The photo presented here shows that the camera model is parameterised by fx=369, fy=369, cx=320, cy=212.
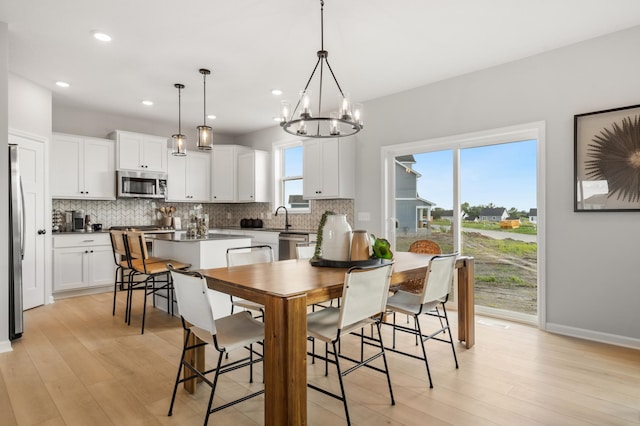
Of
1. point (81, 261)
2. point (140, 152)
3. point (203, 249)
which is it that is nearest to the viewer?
point (203, 249)

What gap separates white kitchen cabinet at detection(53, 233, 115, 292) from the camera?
4.85 meters

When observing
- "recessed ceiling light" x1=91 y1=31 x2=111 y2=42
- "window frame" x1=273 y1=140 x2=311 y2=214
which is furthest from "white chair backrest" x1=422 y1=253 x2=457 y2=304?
"window frame" x1=273 y1=140 x2=311 y2=214

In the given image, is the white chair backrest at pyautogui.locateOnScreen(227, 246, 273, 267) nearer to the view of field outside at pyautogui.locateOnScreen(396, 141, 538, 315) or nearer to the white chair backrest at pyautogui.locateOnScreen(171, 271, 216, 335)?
the white chair backrest at pyautogui.locateOnScreen(171, 271, 216, 335)

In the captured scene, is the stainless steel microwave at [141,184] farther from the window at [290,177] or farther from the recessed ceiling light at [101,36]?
the recessed ceiling light at [101,36]

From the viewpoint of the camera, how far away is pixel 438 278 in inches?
99.5

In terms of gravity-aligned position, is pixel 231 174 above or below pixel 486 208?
above

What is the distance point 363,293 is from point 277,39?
2463 millimetres

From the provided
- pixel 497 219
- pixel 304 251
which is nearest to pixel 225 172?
pixel 304 251

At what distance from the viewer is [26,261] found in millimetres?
4180

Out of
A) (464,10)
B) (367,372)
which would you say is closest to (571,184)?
(464,10)

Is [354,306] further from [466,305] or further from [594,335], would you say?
[594,335]

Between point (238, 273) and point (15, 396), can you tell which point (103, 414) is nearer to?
point (15, 396)

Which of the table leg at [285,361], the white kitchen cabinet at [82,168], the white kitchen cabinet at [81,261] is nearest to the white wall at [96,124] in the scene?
the white kitchen cabinet at [82,168]

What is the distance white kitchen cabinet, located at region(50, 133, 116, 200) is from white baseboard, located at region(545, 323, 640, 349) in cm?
593
